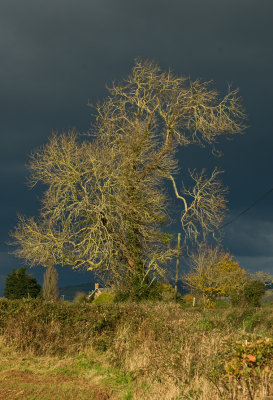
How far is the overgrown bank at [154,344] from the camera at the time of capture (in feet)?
19.3

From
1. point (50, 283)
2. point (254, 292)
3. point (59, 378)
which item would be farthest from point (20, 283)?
point (59, 378)

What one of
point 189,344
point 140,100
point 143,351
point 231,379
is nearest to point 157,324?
point 143,351

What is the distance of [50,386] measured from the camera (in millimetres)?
7504

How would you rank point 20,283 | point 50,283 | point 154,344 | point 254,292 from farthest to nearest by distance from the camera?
point 20,283, point 254,292, point 50,283, point 154,344

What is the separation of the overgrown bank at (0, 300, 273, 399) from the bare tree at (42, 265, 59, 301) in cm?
1604

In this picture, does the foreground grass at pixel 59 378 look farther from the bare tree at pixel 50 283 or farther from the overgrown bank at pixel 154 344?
the bare tree at pixel 50 283

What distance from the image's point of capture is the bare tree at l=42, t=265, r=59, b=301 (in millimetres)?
27219

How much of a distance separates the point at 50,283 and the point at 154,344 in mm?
20218

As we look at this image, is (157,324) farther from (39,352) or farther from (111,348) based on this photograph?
(39,352)

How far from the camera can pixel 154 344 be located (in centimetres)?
863

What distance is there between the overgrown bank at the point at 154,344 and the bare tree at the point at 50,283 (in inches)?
631

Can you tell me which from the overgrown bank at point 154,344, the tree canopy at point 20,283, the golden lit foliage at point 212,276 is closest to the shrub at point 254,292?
the golden lit foliage at point 212,276

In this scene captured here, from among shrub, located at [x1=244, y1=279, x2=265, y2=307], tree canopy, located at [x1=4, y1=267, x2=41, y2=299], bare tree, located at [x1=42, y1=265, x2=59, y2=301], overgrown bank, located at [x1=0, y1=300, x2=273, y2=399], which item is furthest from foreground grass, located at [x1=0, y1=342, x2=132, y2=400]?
tree canopy, located at [x1=4, y1=267, x2=41, y2=299]

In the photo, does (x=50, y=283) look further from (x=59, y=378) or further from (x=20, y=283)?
(x=59, y=378)
